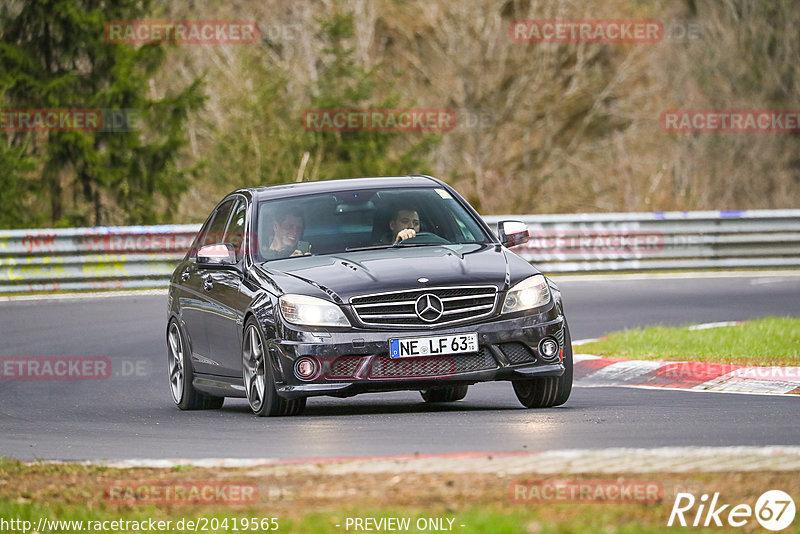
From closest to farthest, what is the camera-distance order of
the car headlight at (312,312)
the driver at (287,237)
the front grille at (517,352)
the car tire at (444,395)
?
1. the car headlight at (312,312)
2. the front grille at (517,352)
3. the driver at (287,237)
4. the car tire at (444,395)

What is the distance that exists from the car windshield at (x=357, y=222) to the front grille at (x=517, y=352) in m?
1.33

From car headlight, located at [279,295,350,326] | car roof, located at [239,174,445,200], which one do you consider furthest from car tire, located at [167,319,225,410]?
car headlight, located at [279,295,350,326]

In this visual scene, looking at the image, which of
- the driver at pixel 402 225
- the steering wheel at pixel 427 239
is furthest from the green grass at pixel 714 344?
the driver at pixel 402 225

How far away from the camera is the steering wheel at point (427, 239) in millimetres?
11305

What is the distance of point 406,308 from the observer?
33.0 ft

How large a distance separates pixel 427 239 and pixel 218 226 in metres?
2.14

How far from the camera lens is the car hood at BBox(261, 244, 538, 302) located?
10.2 m

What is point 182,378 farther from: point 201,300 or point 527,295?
point 527,295

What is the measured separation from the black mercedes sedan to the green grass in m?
3.24

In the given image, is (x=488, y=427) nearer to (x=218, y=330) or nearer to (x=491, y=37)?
(x=218, y=330)

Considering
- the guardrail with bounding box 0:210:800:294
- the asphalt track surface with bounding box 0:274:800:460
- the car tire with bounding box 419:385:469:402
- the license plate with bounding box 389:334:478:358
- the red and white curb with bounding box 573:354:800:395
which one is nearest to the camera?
the asphalt track surface with bounding box 0:274:800:460

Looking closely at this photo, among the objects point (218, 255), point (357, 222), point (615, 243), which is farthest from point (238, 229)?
point (615, 243)

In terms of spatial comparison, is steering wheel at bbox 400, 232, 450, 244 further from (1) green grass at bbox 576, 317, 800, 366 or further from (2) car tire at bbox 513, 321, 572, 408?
(1) green grass at bbox 576, 317, 800, 366

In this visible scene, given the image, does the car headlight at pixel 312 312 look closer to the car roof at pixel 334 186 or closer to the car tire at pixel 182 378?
the car roof at pixel 334 186
